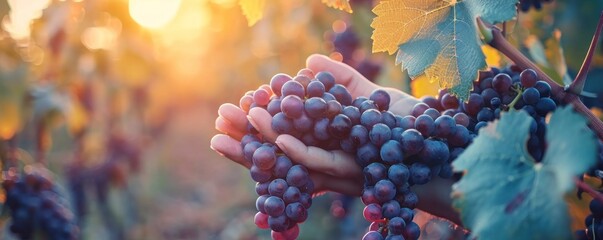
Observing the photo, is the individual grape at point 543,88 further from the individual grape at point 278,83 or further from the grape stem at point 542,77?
the individual grape at point 278,83

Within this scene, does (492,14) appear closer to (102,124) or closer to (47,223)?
(47,223)

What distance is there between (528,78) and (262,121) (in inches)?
21.1

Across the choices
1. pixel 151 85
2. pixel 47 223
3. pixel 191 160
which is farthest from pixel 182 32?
pixel 47 223

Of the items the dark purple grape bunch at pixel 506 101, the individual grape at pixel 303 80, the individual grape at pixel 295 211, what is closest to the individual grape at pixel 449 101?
the dark purple grape bunch at pixel 506 101

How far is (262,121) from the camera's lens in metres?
1.11

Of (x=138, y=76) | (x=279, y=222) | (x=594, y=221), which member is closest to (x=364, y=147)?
(x=279, y=222)

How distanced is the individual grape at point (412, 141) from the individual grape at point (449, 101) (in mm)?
213

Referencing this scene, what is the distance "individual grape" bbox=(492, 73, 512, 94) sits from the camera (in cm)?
117

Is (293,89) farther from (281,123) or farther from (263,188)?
(263,188)

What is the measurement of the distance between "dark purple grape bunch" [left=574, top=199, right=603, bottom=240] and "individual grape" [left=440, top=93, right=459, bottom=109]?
334mm

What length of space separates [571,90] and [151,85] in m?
3.91

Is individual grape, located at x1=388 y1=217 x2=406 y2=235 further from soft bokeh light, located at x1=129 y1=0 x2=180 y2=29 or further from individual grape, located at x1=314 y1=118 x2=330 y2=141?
soft bokeh light, located at x1=129 y1=0 x2=180 y2=29

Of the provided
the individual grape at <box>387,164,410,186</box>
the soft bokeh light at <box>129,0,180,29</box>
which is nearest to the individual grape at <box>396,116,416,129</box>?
the individual grape at <box>387,164,410,186</box>

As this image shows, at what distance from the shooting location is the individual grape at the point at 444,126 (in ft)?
3.59
